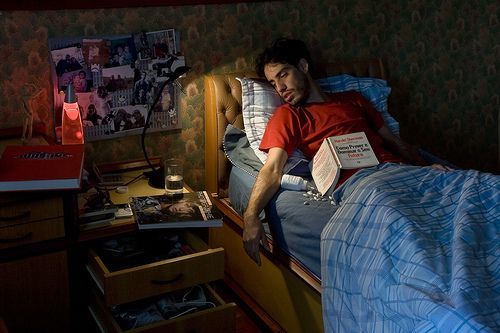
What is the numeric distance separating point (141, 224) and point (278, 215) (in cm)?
48

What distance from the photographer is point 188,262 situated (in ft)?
7.25

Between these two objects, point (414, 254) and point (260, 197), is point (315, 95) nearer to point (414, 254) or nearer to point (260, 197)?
point (260, 197)

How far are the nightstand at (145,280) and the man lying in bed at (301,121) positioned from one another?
0.25 metres

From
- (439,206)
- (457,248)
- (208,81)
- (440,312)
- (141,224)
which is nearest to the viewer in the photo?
(440,312)

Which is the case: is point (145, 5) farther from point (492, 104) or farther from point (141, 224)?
point (492, 104)

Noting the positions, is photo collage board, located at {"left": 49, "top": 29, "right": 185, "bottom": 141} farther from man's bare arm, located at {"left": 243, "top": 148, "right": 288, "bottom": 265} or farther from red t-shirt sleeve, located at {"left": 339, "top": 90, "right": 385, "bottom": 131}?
red t-shirt sleeve, located at {"left": 339, "top": 90, "right": 385, "bottom": 131}

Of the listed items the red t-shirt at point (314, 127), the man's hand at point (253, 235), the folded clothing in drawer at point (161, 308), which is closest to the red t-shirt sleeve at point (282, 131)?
the red t-shirt at point (314, 127)

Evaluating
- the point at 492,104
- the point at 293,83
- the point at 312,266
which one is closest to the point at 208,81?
the point at 293,83

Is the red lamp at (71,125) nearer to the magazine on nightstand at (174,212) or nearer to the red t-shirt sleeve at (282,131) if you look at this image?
the magazine on nightstand at (174,212)

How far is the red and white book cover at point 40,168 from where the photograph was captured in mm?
2025

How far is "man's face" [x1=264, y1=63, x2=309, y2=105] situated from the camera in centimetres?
271

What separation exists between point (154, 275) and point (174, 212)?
0.82 ft

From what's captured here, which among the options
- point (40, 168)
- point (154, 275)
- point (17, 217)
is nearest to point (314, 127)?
point (154, 275)

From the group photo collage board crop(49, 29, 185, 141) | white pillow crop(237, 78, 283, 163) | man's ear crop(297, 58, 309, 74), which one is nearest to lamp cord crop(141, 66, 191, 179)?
photo collage board crop(49, 29, 185, 141)
